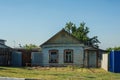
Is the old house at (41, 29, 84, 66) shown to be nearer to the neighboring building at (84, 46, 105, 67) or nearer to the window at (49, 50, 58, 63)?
the window at (49, 50, 58, 63)

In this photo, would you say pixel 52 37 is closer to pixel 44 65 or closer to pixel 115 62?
pixel 44 65

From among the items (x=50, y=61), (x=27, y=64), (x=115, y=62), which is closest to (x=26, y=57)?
(x=27, y=64)

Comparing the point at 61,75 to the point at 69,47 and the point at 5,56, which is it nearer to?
the point at 69,47

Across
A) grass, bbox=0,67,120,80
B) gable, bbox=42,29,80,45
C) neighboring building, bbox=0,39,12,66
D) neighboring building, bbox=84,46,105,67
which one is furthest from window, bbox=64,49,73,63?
grass, bbox=0,67,120,80

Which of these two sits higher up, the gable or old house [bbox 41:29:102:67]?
the gable

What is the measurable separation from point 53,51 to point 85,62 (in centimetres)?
483

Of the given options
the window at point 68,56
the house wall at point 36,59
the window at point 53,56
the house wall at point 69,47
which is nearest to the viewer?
the house wall at point 69,47

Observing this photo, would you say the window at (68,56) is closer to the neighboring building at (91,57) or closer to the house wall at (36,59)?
the neighboring building at (91,57)

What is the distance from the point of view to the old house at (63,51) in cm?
4162

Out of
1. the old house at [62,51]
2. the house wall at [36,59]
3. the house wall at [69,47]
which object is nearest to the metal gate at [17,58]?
the house wall at [36,59]

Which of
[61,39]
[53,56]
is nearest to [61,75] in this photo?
[53,56]

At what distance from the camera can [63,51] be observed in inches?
1645

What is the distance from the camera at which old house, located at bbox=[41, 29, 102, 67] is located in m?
41.6

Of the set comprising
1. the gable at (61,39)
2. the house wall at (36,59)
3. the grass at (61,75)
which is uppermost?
the gable at (61,39)
